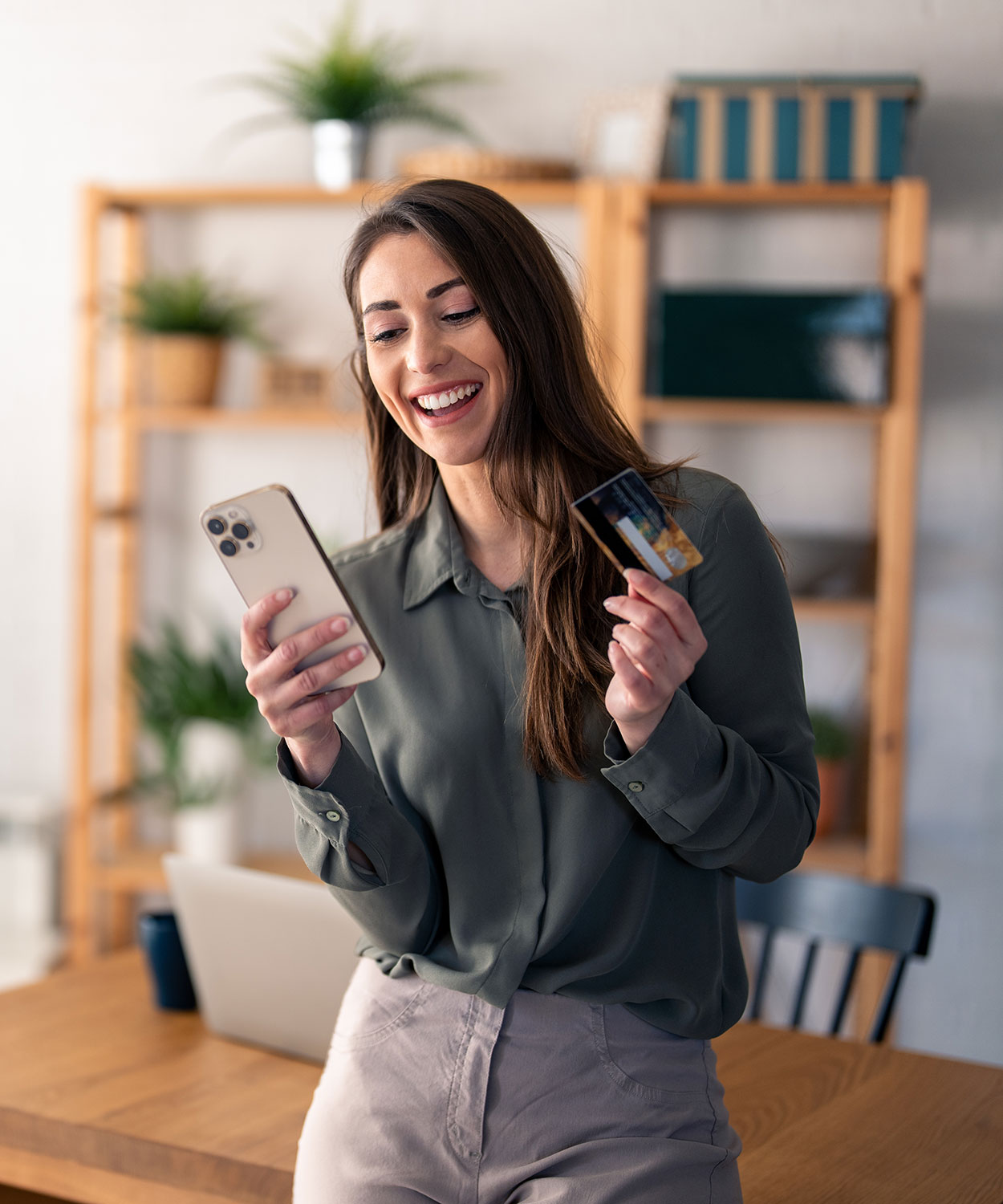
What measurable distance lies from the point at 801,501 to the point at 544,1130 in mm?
2109

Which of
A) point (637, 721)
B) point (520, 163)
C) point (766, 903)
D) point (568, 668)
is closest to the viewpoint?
point (637, 721)

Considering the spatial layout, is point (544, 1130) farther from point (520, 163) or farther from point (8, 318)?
point (8, 318)

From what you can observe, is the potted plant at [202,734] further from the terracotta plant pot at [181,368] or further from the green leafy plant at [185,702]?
the terracotta plant pot at [181,368]

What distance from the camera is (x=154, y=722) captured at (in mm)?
3020

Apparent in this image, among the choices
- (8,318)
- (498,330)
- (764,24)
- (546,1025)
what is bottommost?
(546,1025)

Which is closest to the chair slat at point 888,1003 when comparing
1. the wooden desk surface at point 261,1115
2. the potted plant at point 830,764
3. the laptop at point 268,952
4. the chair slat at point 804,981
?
the chair slat at point 804,981

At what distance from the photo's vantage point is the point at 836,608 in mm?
2666

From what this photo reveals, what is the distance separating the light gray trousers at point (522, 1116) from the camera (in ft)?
3.30

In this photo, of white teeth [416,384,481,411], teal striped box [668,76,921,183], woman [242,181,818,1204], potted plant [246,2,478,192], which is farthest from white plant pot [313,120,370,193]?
white teeth [416,384,481,411]

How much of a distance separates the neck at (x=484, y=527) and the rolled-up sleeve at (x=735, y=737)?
19cm

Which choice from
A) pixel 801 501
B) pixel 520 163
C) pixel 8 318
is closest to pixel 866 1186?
pixel 801 501

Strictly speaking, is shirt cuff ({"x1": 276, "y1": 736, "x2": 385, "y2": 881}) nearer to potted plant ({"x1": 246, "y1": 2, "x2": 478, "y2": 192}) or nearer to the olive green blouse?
the olive green blouse

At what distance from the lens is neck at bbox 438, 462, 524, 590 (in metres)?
1.26

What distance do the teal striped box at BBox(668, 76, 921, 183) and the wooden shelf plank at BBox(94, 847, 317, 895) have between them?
177 centimetres
